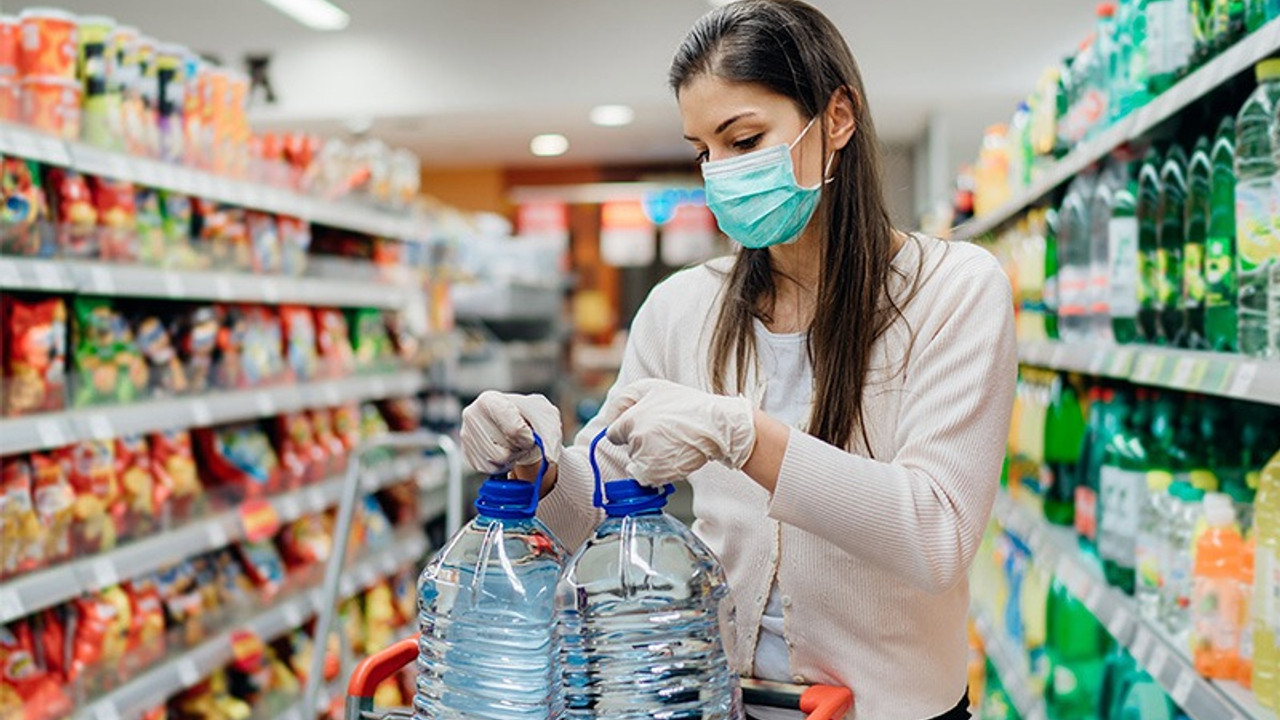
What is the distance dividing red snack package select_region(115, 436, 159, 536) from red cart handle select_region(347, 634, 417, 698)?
6.84 feet

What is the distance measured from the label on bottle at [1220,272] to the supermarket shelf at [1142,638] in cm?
56

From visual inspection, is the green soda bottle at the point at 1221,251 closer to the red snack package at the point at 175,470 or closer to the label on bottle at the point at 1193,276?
the label on bottle at the point at 1193,276

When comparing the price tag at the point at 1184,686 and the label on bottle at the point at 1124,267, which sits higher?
the label on bottle at the point at 1124,267

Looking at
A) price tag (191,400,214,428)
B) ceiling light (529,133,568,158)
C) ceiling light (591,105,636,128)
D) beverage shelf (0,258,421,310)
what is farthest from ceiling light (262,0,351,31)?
price tag (191,400,214,428)

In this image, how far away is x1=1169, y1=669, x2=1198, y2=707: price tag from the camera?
1847 millimetres

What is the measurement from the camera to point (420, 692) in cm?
130

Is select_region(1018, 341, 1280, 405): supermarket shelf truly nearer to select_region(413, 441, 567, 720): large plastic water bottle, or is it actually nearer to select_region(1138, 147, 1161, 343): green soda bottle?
select_region(1138, 147, 1161, 343): green soda bottle

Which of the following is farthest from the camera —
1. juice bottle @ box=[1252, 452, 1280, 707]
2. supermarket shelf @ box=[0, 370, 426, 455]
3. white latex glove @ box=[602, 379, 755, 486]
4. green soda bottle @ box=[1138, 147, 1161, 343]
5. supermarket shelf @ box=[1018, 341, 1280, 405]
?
supermarket shelf @ box=[0, 370, 426, 455]

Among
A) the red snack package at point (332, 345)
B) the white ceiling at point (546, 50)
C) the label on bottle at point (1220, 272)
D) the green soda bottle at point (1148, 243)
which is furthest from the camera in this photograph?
the white ceiling at point (546, 50)

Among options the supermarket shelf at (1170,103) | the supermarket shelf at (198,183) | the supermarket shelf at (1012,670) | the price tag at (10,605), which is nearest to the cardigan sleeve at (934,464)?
the supermarket shelf at (1170,103)

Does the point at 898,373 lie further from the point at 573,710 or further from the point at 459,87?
the point at 459,87

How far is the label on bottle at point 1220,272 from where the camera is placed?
200cm

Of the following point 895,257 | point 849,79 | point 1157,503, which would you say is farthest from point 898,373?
point 1157,503

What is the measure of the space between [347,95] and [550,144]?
2.82 metres
